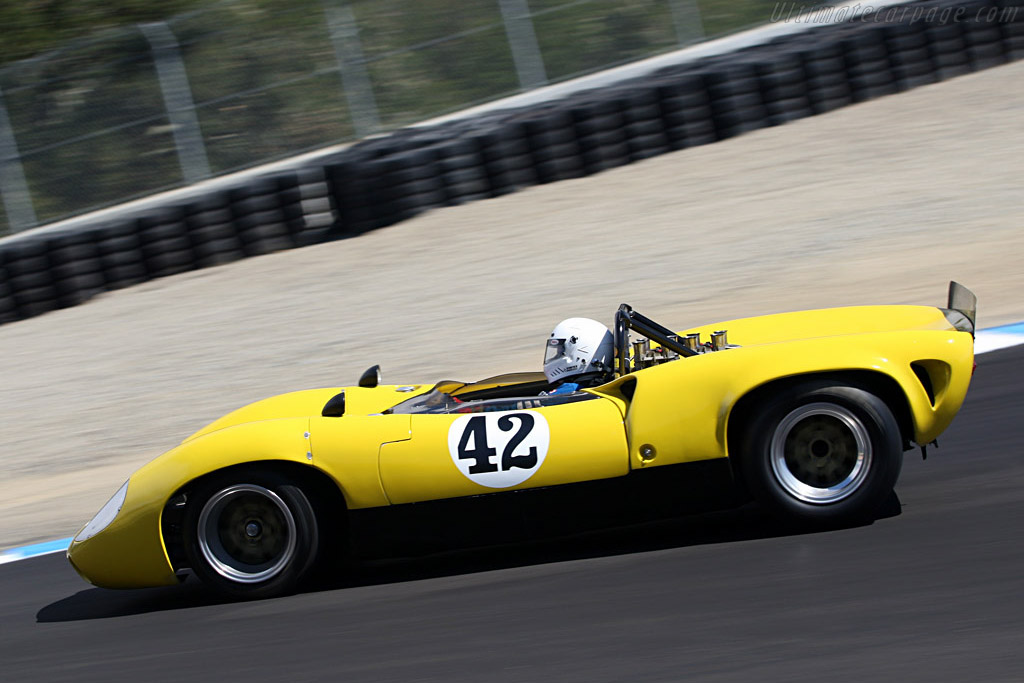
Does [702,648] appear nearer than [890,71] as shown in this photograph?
Yes

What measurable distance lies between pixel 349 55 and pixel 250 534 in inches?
372

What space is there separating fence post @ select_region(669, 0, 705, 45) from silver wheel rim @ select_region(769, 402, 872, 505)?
10907 millimetres

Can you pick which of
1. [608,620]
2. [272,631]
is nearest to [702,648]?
[608,620]

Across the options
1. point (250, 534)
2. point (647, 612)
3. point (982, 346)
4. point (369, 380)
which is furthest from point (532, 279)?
point (647, 612)

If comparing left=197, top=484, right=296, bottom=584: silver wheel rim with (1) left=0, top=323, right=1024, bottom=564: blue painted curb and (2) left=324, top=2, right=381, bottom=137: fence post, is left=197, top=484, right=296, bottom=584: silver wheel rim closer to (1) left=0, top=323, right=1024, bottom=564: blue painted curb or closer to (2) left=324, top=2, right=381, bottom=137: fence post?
(1) left=0, top=323, right=1024, bottom=564: blue painted curb

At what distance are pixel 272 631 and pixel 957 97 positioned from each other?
33.8 feet

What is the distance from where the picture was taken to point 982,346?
271 inches

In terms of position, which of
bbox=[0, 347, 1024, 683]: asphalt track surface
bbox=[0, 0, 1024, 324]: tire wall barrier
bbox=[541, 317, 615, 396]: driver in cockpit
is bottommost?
bbox=[0, 347, 1024, 683]: asphalt track surface

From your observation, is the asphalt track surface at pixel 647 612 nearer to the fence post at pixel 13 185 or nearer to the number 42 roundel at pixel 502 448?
the number 42 roundel at pixel 502 448

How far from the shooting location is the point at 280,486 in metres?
4.73

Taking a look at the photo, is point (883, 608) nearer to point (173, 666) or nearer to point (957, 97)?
point (173, 666)

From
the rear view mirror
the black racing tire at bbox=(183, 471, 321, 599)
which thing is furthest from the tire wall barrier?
the black racing tire at bbox=(183, 471, 321, 599)

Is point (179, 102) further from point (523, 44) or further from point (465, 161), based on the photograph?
point (523, 44)

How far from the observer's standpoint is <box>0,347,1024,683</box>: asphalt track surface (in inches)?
143
